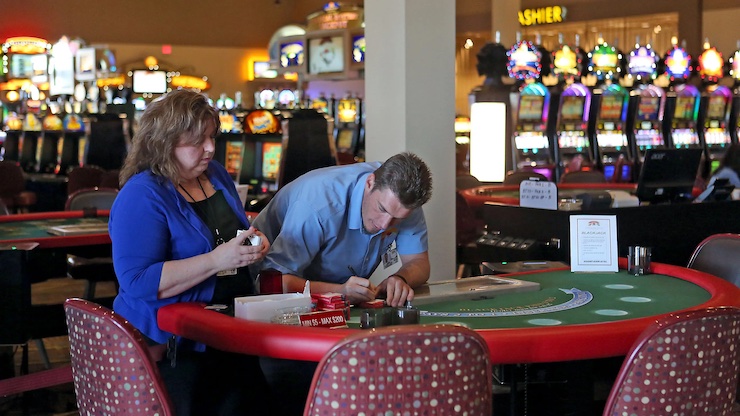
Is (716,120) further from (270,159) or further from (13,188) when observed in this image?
(13,188)

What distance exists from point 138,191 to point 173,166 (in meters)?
0.14

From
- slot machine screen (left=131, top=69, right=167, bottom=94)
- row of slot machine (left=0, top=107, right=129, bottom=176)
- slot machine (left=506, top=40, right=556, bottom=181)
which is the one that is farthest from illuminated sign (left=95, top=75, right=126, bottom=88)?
slot machine (left=506, top=40, right=556, bottom=181)

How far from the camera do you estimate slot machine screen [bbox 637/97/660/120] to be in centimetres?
1162

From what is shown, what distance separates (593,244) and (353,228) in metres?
0.84

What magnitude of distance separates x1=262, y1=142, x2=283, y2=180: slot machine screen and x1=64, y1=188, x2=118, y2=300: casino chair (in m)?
2.61

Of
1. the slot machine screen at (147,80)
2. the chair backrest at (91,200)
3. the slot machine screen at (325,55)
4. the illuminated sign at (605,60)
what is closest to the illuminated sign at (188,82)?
the slot machine screen at (147,80)

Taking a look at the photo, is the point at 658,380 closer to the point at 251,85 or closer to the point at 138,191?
the point at 138,191

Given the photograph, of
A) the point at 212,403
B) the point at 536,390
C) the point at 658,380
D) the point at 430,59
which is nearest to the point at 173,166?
the point at 212,403

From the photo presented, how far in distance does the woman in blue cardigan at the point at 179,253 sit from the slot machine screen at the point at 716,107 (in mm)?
10421

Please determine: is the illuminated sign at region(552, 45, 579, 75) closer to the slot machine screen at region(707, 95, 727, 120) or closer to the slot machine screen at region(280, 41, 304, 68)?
the slot machine screen at region(707, 95, 727, 120)

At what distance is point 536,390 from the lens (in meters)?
2.91

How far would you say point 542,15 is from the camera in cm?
1523

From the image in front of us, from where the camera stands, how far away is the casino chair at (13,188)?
1052 cm

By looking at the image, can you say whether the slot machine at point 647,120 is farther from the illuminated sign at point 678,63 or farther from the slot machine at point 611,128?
the illuminated sign at point 678,63
